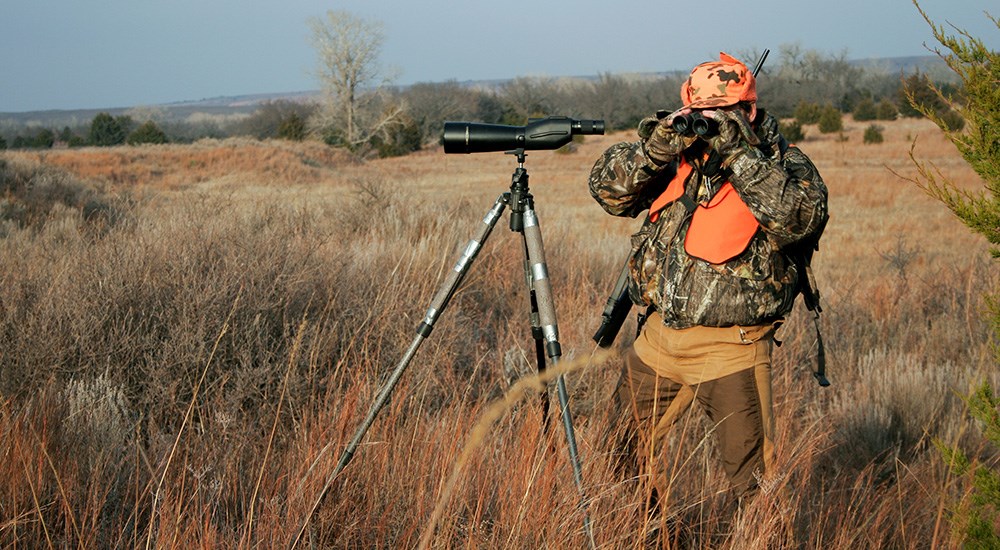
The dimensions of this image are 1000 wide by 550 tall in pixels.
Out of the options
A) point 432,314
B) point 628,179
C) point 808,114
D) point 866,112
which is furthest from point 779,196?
point 866,112

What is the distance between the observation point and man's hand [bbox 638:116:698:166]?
237cm

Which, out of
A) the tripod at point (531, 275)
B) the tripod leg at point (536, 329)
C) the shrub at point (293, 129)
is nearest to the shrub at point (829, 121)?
the shrub at point (293, 129)

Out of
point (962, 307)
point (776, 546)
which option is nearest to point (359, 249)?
point (776, 546)

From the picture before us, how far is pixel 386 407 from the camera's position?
130 inches

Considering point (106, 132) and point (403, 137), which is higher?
point (106, 132)

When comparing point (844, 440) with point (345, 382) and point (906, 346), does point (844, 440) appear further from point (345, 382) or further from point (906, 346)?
point (345, 382)

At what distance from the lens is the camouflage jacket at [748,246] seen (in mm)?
2322

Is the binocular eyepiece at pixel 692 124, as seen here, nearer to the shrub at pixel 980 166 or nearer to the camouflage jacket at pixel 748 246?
the camouflage jacket at pixel 748 246

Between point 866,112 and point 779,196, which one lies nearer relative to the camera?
point 779,196

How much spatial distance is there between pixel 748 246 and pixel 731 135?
0.37 meters

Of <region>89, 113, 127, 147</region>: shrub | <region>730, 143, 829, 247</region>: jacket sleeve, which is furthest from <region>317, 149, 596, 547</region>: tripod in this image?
<region>89, 113, 127, 147</region>: shrub

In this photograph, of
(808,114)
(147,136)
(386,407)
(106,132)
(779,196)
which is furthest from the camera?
(106,132)

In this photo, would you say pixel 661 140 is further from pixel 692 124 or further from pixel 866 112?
pixel 866 112

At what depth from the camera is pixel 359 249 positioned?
19.1 feet
